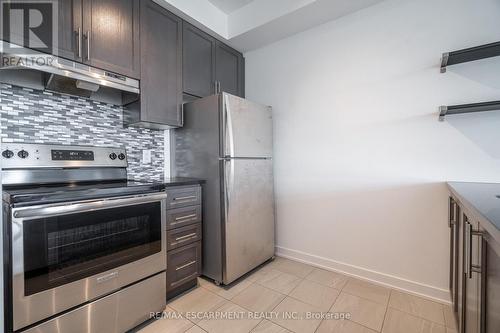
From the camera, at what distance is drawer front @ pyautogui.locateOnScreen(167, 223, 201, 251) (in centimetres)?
175

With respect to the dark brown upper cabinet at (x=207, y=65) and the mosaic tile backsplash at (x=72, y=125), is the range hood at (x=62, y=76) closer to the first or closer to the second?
the mosaic tile backsplash at (x=72, y=125)

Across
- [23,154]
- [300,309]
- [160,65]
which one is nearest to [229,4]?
[160,65]

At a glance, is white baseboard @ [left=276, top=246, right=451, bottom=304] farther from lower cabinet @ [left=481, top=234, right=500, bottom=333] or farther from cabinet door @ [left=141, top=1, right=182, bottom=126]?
cabinet door @ [left=141, top=1, right=182, bottom=126]

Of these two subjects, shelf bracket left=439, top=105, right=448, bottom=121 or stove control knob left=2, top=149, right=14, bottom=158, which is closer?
stove control knob left=2, top=149, right=14, bottom=158

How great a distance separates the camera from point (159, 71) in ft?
6.36

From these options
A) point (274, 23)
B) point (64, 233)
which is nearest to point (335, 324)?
point (64, 233)

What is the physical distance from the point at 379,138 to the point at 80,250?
228 cm

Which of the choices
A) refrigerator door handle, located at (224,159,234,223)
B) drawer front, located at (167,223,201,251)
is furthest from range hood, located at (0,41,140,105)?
drawer front, located at (167,223,201,251)

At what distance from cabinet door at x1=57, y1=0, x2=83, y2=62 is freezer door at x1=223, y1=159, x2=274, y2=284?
125 cm

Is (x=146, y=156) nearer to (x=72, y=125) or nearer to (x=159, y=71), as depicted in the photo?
(x=72, y=125)

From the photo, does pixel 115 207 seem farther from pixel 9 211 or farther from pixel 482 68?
pixel 482 68

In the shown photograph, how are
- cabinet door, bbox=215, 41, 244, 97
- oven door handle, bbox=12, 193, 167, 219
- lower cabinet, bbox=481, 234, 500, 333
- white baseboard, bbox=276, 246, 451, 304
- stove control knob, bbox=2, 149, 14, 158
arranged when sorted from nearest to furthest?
lower cabinet, bbox=481, 234, 500, 333 → oven door handle, bbox=12, 193, 167, 219 → stove control knob, bbox=2, 149, 14, 158 → white baseboard, bbox=276, 246, 451, 304 → cabinet door, bbox=215, 41, 244, 97

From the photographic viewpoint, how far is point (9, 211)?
1053 millimetres

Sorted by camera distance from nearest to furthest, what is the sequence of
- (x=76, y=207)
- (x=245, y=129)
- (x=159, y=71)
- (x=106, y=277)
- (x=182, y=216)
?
(x=76, y=207) → (x=106, y=277) → (x=182, y=216) → (x=159, y=71) → (x=245, y=129)
